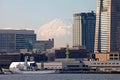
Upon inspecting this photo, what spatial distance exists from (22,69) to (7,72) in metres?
4.24

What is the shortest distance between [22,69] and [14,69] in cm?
236

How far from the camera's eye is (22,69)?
198375mm

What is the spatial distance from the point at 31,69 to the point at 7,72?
6636 mm

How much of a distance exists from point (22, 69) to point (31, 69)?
2.50 metres

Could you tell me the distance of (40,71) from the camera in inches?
7682

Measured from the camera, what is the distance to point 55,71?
652 feet

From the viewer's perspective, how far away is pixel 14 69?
653 feet

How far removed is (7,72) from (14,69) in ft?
6.88

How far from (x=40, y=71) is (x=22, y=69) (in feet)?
19.7

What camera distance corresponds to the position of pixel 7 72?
652ft

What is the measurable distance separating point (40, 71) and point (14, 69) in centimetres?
830

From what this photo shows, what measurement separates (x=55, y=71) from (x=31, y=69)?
21.7 feet
